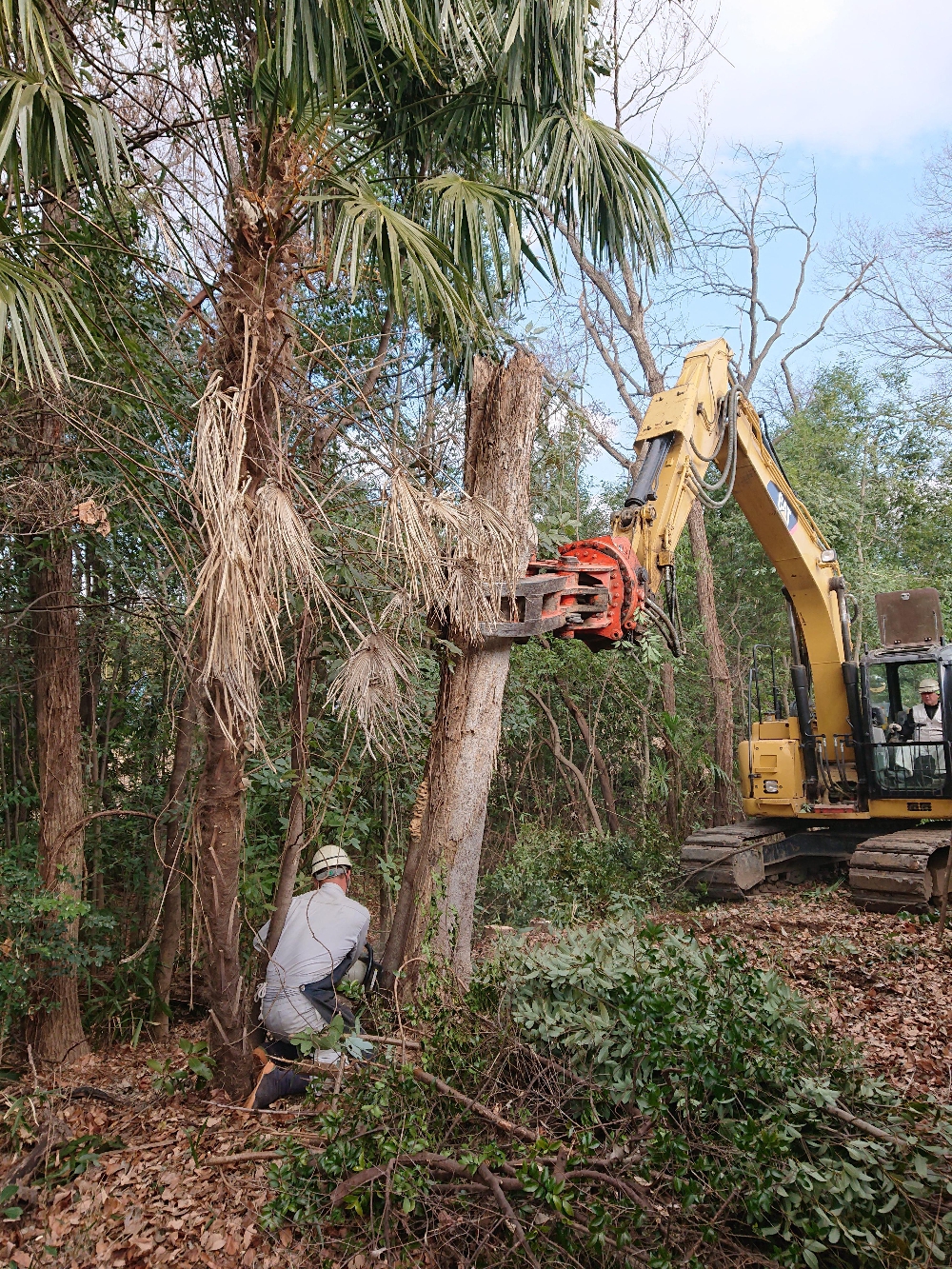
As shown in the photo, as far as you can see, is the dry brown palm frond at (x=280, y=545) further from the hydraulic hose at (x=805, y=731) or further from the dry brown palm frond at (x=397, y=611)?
the hydraulic hose at (x=805, y=731)

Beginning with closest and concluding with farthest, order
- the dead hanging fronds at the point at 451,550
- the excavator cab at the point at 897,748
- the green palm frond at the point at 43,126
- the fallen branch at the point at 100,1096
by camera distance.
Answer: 1. the green palm frond at the point at 43,126
2. the dead hanging fronds at the point at 451,550
3. the fallen branch at the point at 100,1096
4. the excavator cab at the point at 897,748

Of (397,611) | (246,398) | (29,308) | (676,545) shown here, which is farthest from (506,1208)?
(676,545)

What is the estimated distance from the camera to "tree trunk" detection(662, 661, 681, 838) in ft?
39.4

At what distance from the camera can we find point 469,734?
5.05 metres

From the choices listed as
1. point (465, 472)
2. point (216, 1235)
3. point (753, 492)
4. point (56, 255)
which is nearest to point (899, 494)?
point (753, 492)

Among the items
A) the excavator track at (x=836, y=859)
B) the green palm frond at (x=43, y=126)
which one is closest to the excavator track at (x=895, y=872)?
the excavator track at (x=836, y=859)

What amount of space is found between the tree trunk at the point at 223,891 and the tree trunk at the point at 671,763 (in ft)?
27.1

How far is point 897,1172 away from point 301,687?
3423mm

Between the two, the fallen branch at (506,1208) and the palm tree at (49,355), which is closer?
the fallen branch at (506,1208)

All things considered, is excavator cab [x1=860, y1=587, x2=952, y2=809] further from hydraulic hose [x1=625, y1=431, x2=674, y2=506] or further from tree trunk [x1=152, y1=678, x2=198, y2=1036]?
tree trunk [x1=152, y1=678, x2=198, y2=1036]

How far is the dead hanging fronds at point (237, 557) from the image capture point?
11.3 ft

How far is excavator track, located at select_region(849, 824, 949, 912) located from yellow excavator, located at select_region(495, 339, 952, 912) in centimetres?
1

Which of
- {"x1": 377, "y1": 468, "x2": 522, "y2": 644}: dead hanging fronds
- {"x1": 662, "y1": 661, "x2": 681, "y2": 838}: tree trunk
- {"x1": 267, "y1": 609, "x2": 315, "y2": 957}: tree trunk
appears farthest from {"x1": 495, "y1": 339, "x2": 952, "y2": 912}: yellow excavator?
{"x1": 267, "y1": 609, "x2": 315, "y2": 957}: tree trunk

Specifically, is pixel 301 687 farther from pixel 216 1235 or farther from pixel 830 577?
pixel 830 577
